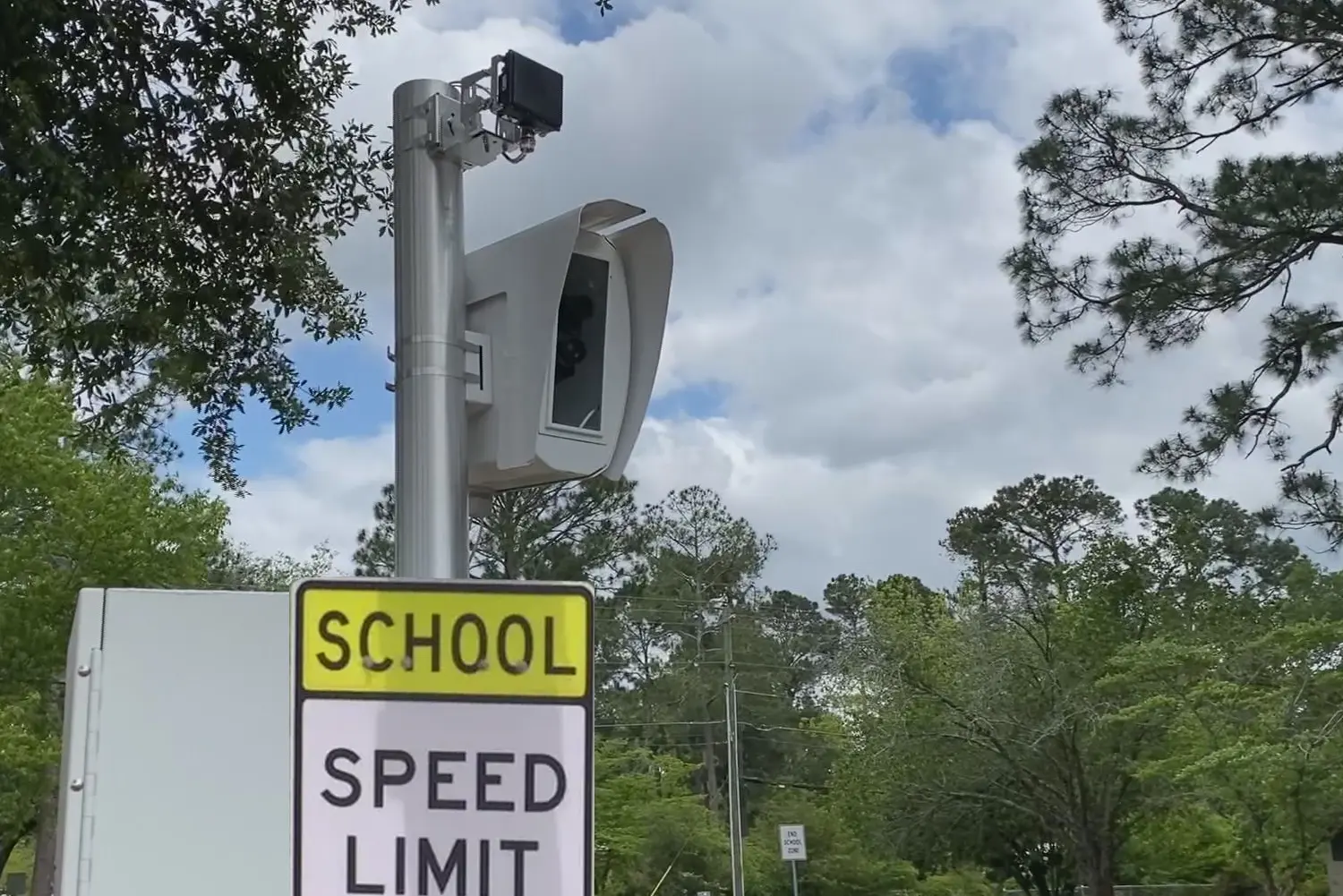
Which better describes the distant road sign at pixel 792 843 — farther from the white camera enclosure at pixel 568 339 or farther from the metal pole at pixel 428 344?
the metal pole at pixel 428 344

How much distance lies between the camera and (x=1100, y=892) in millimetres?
26984

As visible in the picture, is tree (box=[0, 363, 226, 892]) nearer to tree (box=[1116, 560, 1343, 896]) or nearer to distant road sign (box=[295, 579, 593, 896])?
tree (box=[1116, 560, 1343, 896])

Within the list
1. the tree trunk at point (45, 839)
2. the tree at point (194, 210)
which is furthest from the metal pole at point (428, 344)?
the tree trunk at point (45, 839)

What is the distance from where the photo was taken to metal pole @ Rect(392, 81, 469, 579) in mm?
2543

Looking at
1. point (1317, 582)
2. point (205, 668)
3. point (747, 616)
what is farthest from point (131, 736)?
point (747, 616)

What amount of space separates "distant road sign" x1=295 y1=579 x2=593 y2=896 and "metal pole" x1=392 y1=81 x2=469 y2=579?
35 centimetres

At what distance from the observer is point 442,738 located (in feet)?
6.74

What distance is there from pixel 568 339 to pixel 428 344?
302mm

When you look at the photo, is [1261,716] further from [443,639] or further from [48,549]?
[443,639]

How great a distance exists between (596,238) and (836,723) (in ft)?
114

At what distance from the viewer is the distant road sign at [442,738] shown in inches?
79.4

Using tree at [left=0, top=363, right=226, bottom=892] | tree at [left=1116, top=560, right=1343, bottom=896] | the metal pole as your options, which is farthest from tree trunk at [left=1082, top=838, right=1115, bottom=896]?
the metal pole

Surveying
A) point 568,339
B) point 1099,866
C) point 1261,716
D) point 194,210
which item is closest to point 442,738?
point 568,339

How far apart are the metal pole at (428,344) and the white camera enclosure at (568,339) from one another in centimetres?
8
